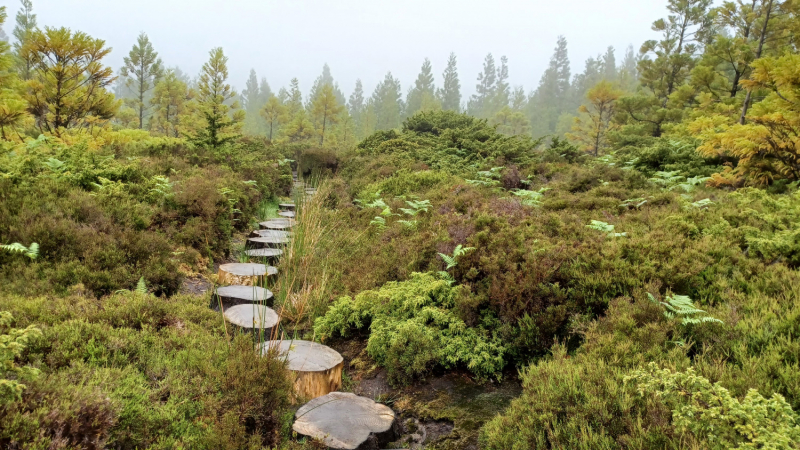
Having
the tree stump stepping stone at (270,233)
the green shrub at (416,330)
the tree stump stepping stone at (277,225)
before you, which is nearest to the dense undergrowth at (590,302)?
the green shrub at (416,330)

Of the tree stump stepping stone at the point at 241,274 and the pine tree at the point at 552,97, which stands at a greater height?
the pine tree at the point at 552,97

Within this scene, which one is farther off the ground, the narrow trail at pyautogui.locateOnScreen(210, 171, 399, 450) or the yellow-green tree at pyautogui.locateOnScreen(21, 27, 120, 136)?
the yellow-green tree at pyautogui.locateOnScreen(21, 27, 120, 136)

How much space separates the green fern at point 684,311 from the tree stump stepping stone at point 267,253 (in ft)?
16.6

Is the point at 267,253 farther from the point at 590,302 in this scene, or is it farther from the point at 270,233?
the point at 590,302

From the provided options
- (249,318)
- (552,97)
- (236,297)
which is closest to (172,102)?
(236,297)

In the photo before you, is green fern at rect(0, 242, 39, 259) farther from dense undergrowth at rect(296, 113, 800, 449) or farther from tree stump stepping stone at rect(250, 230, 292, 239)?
tree stump stepping stone at rect(250, 230, 292, 239)

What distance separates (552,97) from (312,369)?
77.1 m

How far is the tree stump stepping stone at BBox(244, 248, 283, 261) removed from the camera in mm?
6180

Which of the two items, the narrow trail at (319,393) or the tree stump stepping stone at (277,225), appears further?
the tree stump stepping stone at (277,225)

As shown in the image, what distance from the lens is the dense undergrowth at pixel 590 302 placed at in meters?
2.17

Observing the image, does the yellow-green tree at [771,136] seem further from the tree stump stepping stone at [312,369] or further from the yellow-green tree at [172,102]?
the yellow-green tree at [172,102]

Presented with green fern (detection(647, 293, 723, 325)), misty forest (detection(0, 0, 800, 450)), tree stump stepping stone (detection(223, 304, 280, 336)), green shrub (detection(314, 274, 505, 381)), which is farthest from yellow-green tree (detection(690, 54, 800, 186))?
tree stump stepping stone (detection(223, 304, 280, 336))

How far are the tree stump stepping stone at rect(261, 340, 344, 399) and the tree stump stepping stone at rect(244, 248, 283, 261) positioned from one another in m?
2.77

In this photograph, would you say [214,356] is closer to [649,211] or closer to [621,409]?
[621,409]
